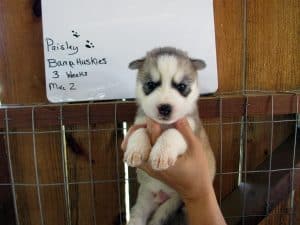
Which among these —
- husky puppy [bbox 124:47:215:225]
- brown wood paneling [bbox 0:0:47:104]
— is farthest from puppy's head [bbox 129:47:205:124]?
brown wood paneling [bbox 0:0:47:104]

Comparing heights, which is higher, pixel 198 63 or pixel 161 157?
pixel 198 63

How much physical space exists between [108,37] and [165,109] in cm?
46

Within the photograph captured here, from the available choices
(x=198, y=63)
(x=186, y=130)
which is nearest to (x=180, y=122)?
(x=186, y=130)

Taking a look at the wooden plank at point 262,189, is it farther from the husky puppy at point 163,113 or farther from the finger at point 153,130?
the finger at point 153,130

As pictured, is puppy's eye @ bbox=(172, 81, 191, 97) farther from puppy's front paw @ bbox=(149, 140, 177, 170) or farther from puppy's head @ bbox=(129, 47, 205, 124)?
puppy's front paw @ bbox=(149, 140, 177, 170)

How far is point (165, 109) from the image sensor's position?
1.24 m

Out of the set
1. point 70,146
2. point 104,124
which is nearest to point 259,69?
point 104,124

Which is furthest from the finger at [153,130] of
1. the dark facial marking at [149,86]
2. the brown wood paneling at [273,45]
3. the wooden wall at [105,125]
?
the brown wood paneling at [273,45]

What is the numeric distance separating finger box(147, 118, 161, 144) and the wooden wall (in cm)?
34

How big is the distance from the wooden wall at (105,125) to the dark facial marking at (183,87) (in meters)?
0.34

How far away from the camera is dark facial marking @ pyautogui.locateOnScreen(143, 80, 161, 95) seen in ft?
4.28

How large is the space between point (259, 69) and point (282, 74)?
0.36 feet

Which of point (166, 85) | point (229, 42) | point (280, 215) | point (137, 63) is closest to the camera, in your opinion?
point (166, 85)

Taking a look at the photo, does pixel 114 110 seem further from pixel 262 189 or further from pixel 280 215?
pixel 280 215
